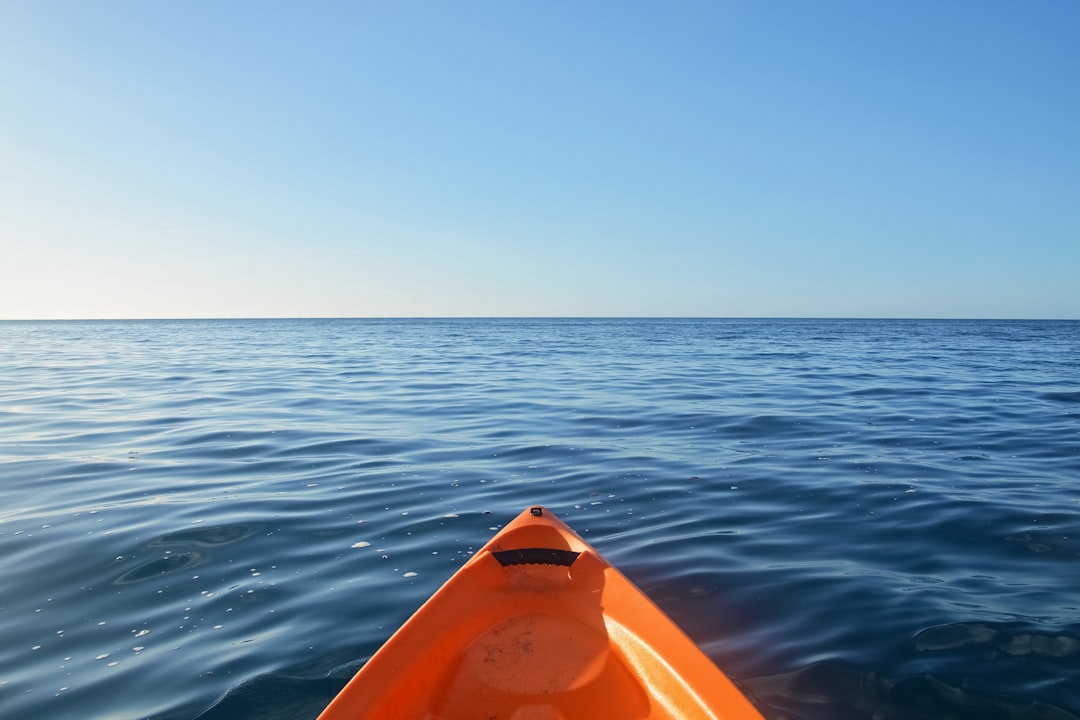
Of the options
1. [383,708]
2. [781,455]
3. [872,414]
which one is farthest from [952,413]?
[383,708]

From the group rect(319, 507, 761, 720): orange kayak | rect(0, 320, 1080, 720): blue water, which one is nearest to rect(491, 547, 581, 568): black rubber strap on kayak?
rect(319, 507, 761, 720): orange kayak

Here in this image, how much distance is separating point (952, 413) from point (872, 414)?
142 centimetres

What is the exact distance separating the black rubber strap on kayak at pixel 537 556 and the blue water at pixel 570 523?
36.6 inches

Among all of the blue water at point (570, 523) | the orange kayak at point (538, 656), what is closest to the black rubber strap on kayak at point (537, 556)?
the orange kayak at point (538, 656)

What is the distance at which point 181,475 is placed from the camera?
313 inches

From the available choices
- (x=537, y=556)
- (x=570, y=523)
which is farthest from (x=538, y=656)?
(x=570, y=523)

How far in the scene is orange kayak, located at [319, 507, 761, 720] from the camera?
2684 mm

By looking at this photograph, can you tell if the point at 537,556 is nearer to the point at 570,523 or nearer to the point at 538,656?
the point at 538,656

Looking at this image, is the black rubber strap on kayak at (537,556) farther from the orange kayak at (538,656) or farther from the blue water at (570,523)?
the blue water at (570,523)

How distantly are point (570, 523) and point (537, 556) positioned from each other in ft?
7.96

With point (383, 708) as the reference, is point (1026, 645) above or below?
below

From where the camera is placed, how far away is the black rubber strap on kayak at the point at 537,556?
A: 3.79 meters

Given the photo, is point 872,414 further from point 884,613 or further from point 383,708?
point 383,708

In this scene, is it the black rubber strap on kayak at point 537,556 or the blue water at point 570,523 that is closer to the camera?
the blue water at point 570,523
